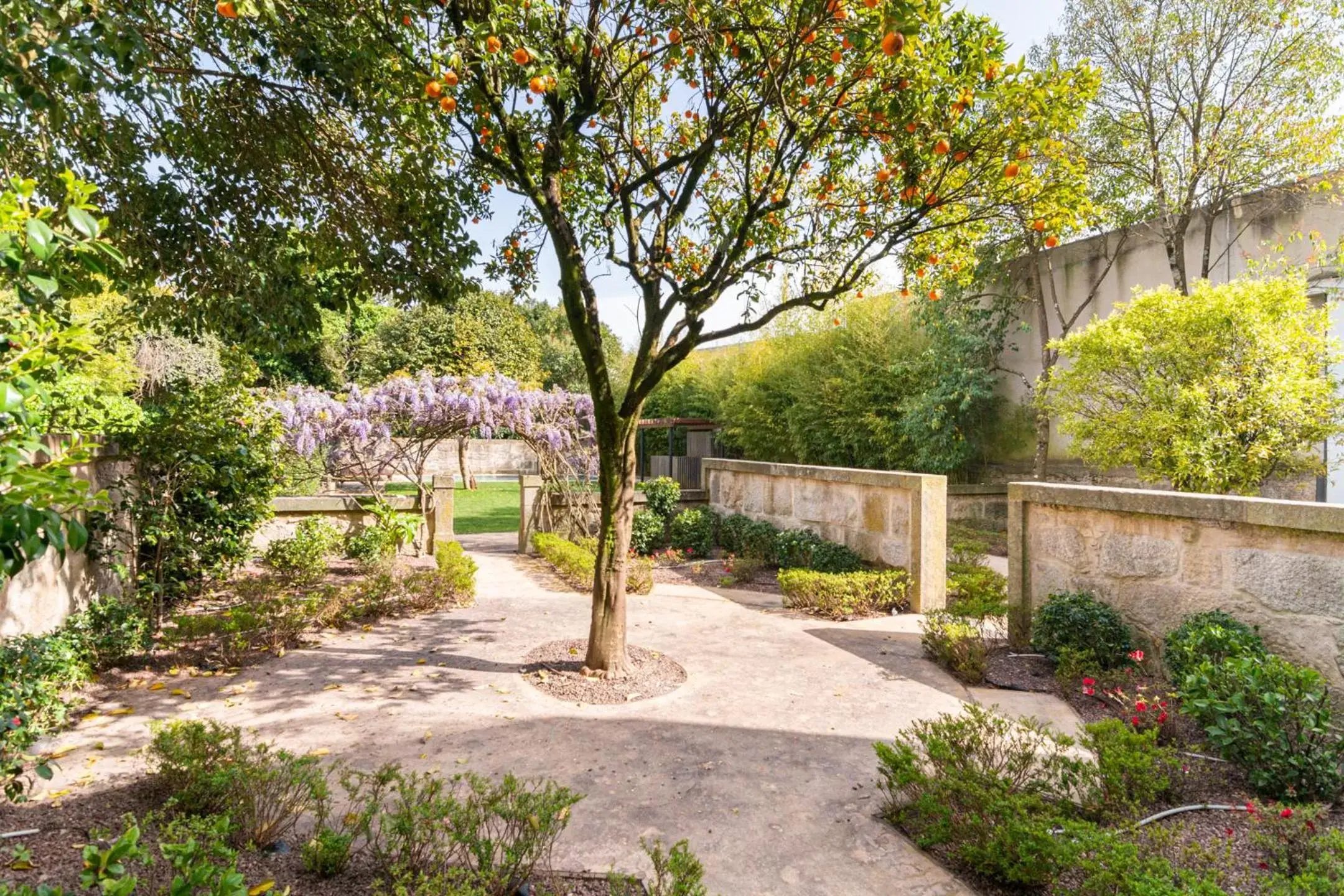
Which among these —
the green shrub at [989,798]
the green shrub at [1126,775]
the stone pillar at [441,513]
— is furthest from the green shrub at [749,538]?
the green shrub at [1126,775]

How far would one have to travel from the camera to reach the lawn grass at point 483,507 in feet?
49.5

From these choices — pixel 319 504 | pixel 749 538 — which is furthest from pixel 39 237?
pixel 749 538

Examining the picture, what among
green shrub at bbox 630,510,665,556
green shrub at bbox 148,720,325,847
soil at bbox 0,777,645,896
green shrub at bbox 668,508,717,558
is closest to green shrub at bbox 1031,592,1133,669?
soil at bbox 0,777,645,896

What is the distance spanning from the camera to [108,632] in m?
4.90

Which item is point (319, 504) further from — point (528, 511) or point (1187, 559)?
point (1187, 559)

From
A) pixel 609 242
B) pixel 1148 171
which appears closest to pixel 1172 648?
pixel 609 242

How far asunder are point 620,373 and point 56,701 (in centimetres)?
2390

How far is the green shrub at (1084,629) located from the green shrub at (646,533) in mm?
6312

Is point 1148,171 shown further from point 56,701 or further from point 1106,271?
point 56,701

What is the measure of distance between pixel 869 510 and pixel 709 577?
2.41m

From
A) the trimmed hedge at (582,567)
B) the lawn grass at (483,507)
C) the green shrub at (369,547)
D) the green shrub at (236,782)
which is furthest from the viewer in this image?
the lawn grass at (483,507)

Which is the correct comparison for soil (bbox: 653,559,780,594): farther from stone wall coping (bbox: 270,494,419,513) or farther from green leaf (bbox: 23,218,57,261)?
green leaf (bbox: 23,218,57,261)

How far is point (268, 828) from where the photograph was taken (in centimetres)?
279

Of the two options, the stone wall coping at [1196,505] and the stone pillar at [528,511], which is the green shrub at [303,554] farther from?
the stone wall coping at [1196,505]
